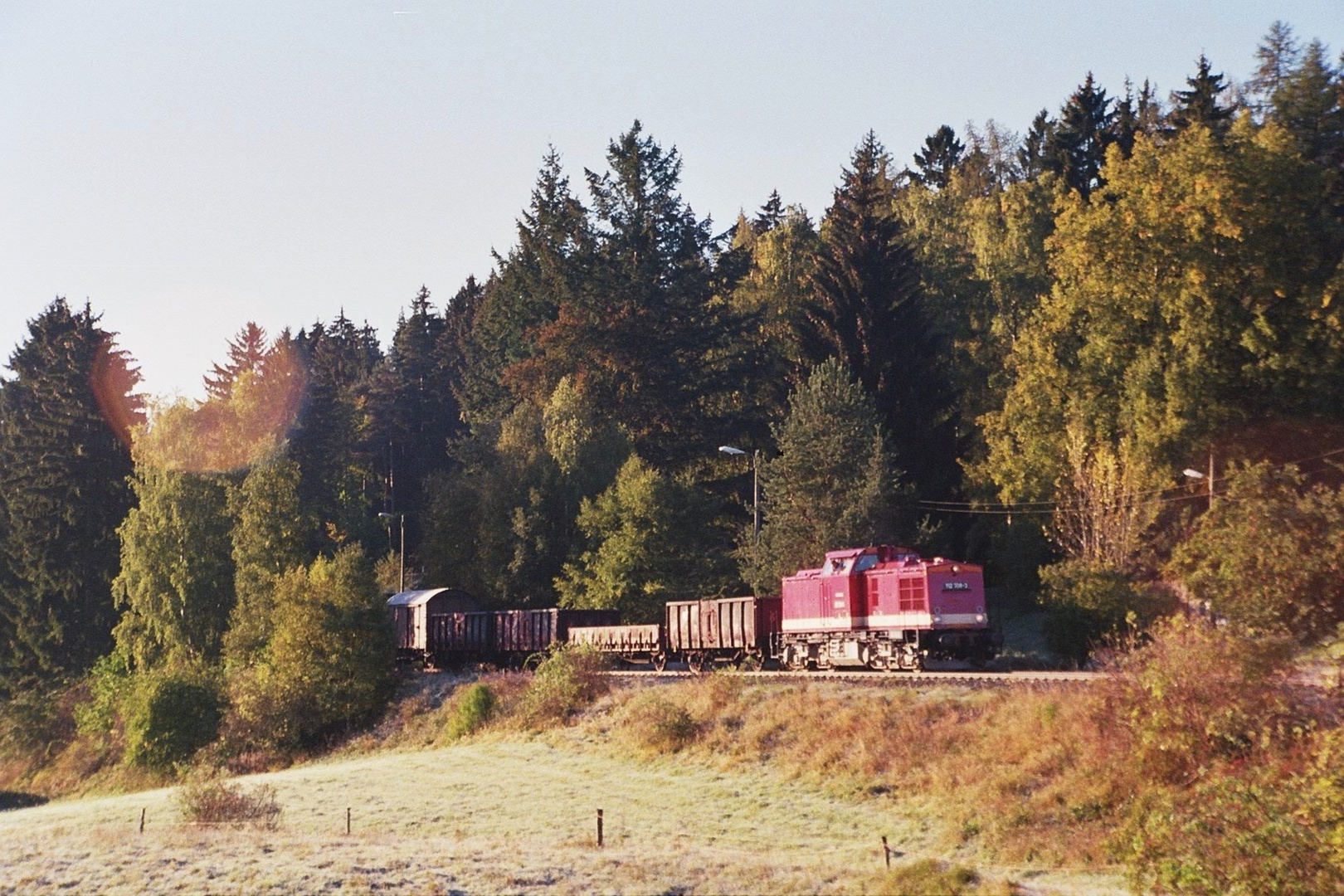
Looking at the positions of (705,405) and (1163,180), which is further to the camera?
(705,405)

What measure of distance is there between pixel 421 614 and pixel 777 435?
18809 mm

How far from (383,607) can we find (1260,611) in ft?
122

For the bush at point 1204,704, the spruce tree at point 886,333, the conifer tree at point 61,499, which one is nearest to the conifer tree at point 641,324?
the spruce tree at point 886,333

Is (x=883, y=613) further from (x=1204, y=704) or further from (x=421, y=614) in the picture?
(x=421, y=614)

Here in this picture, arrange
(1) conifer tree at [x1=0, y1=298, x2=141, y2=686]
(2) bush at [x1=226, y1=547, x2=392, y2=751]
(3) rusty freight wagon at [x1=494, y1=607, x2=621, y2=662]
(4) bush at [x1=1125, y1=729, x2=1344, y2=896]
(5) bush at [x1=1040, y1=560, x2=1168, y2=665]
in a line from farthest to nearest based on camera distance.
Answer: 1. (1) conifer tree at [x1=0, y1=298, x2=141, y2=686]
2. (2) bush at [x1=226, y1=547, x2=392, y2=751]
3. (3) rusty freight wagon at [x1=494, y1=607, x2=621, y2=662]
4. (5) bush at [x1=1040, y1=560, x2=1168, y2=665]
5. (4) bush at [x1=1125, y1=729, x2=1344, y2=896]

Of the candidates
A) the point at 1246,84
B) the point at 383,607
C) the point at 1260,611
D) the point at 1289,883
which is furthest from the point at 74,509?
the point at 1246,84

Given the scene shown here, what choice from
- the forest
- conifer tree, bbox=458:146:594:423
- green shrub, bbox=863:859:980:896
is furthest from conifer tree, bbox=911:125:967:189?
green shrub, bbox=863:859:980:896

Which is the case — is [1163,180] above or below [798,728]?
above

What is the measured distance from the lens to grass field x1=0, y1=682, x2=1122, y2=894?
2292 cm

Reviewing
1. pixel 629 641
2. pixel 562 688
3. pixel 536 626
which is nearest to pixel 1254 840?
pixel 562 688

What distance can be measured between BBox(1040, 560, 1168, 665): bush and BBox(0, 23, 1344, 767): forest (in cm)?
12

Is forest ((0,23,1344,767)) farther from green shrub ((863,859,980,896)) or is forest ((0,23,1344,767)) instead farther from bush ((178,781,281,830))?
bush ((178,781,281,830))

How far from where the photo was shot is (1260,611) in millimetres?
30109

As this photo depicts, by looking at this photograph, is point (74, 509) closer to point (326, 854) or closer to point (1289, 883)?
point (326, 854)
